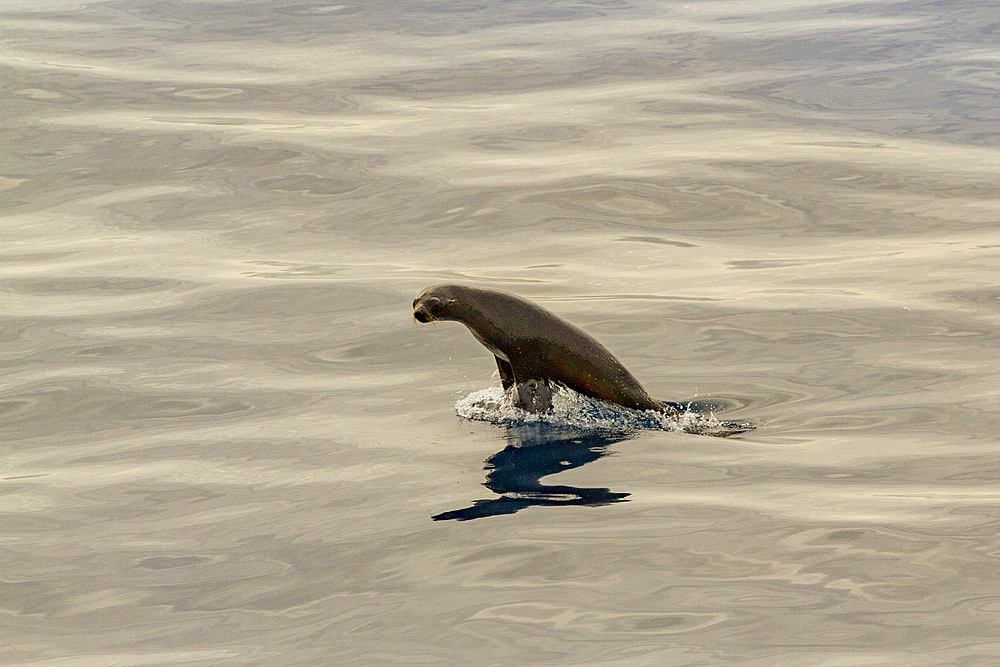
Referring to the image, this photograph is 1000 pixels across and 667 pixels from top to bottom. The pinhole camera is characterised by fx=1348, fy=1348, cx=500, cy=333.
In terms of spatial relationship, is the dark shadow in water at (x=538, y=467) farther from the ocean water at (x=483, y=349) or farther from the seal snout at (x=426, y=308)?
the seal snout at (x=426, y=308)

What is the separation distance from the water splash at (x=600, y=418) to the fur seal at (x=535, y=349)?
38 millimetres

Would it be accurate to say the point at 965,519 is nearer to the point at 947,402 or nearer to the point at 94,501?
the point at 947,402

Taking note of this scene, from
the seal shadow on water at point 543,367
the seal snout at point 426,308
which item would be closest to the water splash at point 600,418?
the seal shadow on water at point 543,367

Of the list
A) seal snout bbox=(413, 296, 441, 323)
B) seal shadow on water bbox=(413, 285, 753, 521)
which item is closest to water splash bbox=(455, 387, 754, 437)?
seal shadow on water bbox=(413, 285, 753, 521)

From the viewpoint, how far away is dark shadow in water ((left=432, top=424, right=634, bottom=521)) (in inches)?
206

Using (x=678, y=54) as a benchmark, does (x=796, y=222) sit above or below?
below

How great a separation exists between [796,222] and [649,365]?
128 inches

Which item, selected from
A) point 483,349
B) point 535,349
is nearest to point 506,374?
point 535,349

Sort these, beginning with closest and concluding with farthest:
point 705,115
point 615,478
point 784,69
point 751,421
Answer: point 615,478 → point 751,421 → point 705,115 → point 784,69

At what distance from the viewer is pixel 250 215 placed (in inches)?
413

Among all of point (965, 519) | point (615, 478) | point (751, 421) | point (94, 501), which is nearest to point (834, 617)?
point (965, 519)

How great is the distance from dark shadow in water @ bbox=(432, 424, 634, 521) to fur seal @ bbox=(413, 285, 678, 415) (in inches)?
10.0

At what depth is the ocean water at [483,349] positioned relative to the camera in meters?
4.46

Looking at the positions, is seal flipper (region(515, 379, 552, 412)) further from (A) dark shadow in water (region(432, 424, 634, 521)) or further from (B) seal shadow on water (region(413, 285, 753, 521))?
(A) dark shadow in water (region(432, 424, 634, 521))
